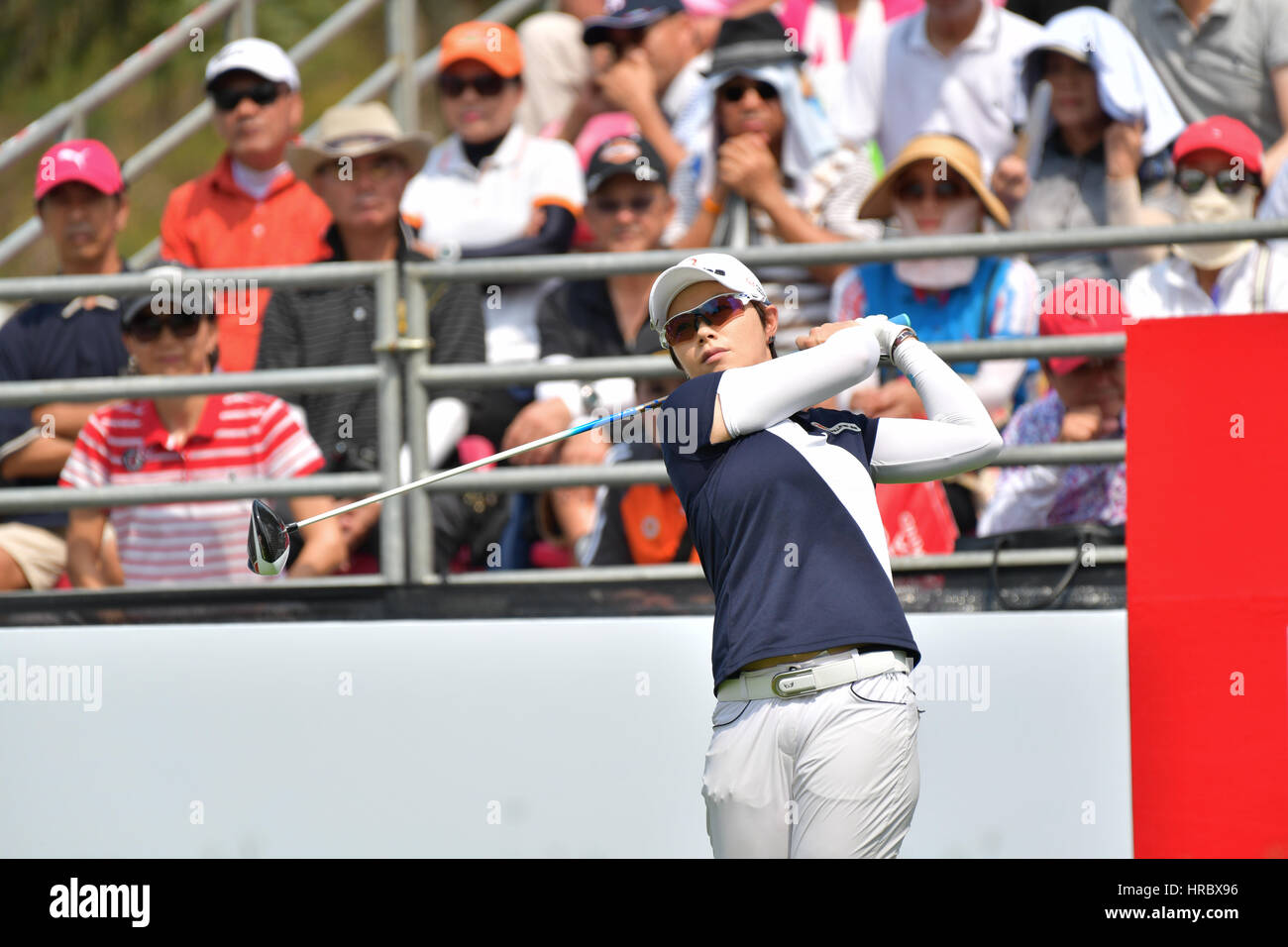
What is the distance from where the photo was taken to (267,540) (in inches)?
179

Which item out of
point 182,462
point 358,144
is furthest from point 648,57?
point 182,462

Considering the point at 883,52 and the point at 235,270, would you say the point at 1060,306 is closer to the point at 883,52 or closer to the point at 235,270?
the point at 883,52

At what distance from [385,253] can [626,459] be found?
135 cm

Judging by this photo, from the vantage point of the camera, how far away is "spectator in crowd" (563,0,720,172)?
7.67m

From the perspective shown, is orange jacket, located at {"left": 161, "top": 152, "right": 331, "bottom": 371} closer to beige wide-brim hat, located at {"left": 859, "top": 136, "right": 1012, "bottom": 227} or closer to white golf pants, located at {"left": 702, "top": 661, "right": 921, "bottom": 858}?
beige wide-brim hat, located at {"left": 859, "top": 136, "right": 1012, "bottom": 227}

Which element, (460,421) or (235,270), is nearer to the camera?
(235,270)

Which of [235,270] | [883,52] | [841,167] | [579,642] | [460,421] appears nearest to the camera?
[579,642]

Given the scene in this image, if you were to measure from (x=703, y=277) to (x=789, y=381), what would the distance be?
366 mm

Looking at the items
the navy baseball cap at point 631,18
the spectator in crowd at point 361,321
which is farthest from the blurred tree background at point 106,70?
the spectator in crowd at point 361,321

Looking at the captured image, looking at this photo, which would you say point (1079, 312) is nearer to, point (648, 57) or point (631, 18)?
point (648, 57)

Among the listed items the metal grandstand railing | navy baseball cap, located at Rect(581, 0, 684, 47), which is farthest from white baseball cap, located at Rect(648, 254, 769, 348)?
navy baseball cap, located at Rect(581, 0, 684, 47)

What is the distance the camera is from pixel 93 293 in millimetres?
5855

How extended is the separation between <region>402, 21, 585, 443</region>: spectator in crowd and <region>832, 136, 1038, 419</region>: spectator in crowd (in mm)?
1328

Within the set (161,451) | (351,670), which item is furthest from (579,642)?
(161,451)
